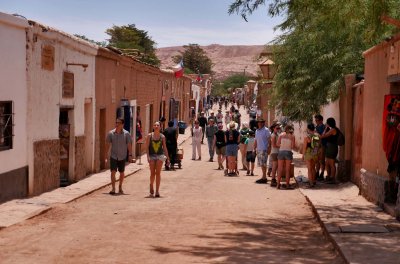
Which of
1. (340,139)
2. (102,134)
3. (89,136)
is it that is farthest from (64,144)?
(340,139)

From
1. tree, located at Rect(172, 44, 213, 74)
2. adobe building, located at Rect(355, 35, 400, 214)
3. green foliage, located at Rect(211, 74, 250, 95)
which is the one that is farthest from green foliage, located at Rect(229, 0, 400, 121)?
green foliage, located at Rect(211, 74, 250, 95)

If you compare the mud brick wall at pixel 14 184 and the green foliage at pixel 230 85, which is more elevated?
the green foliage at pixel 230 85

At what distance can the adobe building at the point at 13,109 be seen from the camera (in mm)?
12477

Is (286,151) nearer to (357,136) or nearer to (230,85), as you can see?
(357,136)

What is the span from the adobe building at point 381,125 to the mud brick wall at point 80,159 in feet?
23.5

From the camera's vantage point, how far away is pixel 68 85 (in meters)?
17.0

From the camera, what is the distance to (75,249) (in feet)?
28.6

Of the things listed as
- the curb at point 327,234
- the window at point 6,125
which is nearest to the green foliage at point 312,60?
the curb at point 327,234

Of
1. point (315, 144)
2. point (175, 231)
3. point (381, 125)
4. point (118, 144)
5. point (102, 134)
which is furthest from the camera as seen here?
point (102, 134)

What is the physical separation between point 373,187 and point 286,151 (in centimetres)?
411

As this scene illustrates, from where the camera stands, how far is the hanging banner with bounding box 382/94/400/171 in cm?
1114

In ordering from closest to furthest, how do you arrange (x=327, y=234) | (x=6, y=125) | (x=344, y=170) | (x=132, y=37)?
(x=327, y=234) < (x=6, y=125) < (x=344, y=170) < (x=132, y=37)

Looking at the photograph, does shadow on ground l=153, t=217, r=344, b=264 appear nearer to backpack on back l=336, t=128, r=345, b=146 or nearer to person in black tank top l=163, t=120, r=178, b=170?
backpack on back l=336, t=128, r=345, b=146

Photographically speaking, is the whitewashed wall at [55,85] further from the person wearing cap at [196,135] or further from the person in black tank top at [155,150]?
the person wearing cap at [196,135]
